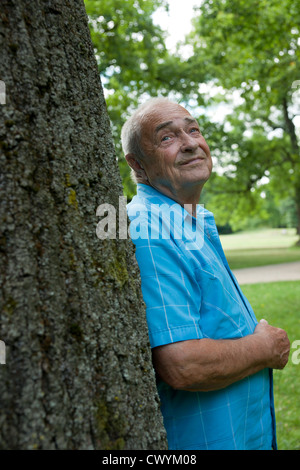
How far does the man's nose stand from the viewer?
2.03m

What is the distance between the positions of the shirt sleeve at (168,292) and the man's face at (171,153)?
1.45 ft

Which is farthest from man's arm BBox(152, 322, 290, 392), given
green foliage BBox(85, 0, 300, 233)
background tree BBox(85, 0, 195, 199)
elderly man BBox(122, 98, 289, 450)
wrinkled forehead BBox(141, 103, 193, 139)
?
background tree BBox(85, 0, 195, 199)

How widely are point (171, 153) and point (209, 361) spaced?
3.24 feet

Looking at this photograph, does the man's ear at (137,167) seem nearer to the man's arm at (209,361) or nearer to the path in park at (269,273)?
the man's arm at (209,361)

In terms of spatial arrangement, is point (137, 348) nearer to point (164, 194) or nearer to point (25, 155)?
point (25, 155)

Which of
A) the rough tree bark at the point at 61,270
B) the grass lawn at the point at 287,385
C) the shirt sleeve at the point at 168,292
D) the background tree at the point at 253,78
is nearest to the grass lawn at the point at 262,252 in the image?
the background tree at the point at 253,78

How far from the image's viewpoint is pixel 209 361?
1.46m

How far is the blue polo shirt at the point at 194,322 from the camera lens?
1511 millimetres

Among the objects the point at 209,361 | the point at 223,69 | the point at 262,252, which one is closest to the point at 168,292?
the point at 209,361

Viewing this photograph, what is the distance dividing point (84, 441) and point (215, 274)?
807 millimetres

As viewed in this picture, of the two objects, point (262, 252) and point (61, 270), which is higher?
point (262, 252)

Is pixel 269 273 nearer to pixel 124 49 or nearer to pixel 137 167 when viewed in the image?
pixel 124 49

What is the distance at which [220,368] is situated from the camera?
Answer: 1.49m

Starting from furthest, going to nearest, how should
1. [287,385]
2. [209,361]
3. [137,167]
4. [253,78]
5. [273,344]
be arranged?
[253,78]
[287,385]
[137,167]
[273,344]
[209,361]
